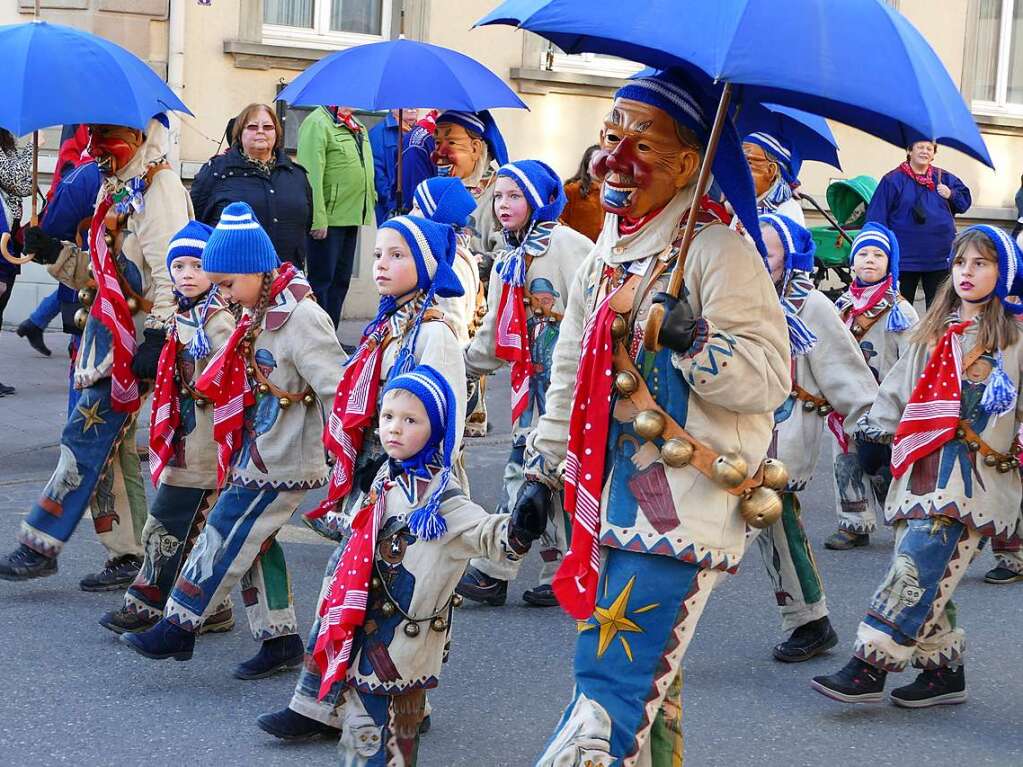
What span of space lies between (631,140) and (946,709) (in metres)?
2.63

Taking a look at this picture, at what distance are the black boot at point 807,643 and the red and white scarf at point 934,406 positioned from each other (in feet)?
2.52

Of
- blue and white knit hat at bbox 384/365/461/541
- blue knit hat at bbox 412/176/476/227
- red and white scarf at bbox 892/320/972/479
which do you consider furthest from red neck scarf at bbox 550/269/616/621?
blue knit hat at bbox 412/176/476/227

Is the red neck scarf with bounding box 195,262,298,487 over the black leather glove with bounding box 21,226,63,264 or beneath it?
beneath

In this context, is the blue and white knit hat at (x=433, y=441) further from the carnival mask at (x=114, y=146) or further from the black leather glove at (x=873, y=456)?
the black leather glove at (x=873, y=456)

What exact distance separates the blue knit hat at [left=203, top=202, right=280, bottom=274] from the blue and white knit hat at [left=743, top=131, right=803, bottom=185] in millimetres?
1611

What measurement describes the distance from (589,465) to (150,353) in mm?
2618

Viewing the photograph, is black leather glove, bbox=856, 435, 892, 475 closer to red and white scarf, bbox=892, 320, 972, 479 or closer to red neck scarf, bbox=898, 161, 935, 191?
red and white scarf, bbox=892, 320, 972, 479

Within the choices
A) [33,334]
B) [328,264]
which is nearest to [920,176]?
[328,264]

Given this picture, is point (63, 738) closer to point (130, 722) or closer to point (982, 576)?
point (130, 722)

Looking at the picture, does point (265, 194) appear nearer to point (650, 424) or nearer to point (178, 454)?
point (178, 454)


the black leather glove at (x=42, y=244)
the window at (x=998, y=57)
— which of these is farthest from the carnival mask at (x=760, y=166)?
the window at (x=998, y=57)

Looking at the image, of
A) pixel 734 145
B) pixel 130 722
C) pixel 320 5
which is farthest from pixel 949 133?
pixel 320 5

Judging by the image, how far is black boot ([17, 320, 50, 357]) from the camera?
11.4 metres

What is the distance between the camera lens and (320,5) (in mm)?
13641
